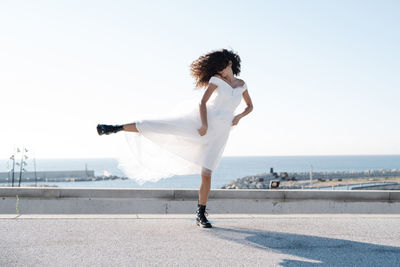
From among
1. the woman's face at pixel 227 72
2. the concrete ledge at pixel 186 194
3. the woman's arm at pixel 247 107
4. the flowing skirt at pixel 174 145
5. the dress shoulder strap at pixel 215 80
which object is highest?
the woman's face at pixel 227 72

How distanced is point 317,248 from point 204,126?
168 centimetres

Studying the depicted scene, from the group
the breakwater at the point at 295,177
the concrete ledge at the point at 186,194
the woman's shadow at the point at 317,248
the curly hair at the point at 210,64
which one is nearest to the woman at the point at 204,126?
the curly hair at the point at 210,64

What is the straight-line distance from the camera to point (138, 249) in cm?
356

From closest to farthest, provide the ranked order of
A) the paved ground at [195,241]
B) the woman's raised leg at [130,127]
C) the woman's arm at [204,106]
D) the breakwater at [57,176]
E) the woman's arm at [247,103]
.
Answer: the paved ground at [195,241], the woman's arm at [204,106], the woman's raised leg at [130,127], the woman's arm at [247,103], the breakwater at [57,176]

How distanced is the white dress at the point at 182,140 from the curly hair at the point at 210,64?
0.23 meters

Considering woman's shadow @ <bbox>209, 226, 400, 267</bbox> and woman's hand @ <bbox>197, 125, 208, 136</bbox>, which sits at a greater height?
woman's hand @ <bbox>197, 125, 208, 136</bbox>

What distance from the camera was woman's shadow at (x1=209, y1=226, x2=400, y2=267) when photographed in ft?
11.1

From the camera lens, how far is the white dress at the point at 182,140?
4781 mm

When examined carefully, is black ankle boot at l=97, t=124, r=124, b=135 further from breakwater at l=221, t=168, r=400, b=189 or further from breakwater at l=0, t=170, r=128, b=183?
breakwater at l=0, t=170, r=128, b=183

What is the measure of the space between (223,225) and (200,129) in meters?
1.04

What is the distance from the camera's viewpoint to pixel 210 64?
195 inches

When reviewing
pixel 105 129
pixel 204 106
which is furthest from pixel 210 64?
pixel 105 129

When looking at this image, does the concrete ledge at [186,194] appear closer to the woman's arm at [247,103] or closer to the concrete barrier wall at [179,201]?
the concrete barrier wall at [179,201]

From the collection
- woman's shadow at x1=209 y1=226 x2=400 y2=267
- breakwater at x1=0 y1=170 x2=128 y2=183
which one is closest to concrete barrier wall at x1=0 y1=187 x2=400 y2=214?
woman's shadow at x1=209 y1=226 x2=400 y2=267
